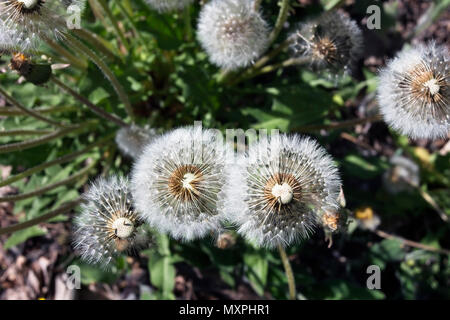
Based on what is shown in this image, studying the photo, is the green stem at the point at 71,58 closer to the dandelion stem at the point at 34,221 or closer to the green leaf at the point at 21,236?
the dandelion stem at the point at 34,221

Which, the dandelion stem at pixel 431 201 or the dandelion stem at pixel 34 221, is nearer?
the dandelion stem at pixel 34 221

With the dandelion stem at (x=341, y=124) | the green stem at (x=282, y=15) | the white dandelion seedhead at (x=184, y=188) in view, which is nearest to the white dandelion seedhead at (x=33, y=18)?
the white dandelion seedhead at (x=184, y=188)

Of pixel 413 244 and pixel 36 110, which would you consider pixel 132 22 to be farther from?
pixel 413 244

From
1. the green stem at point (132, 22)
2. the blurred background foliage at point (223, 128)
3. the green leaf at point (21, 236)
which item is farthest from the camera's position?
the green leaf at point (21, 236)

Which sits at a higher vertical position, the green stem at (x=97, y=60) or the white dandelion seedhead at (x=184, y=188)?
the green stem at (x=97, y=60)

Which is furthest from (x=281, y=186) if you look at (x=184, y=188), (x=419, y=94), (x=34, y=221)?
(x=34, y=221)
